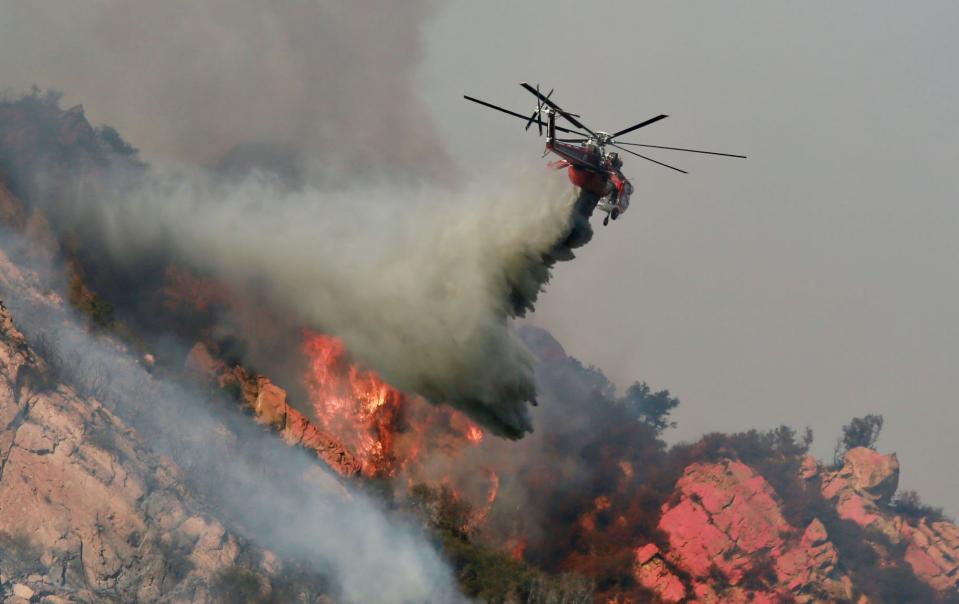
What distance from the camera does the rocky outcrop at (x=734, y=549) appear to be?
81.2 meters

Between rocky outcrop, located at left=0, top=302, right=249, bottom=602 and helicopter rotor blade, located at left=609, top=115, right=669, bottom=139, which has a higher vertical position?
helicopter rotor blade, located at left=609, top=115, right=669, bottom=139

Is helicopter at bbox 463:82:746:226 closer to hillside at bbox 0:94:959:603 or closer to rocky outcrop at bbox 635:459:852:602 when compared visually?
hillside at bbox 0:94:959:603

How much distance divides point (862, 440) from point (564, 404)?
2013 inches

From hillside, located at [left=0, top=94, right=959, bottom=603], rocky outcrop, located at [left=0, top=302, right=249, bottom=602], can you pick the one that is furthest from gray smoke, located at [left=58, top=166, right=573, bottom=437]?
rocky outcrop, located at [left=0, top=302, right=249, bottom=602]

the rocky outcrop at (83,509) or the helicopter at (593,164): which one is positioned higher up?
the helicopter at (593,164)

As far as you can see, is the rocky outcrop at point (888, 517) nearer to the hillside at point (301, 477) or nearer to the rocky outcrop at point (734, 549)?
the hillside at point (301, 477)

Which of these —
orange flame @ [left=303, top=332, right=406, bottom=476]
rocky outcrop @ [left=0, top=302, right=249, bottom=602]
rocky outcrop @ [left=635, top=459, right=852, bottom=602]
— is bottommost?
rocky outcrop @ [left=0, top=302, right=249, bottom=602]

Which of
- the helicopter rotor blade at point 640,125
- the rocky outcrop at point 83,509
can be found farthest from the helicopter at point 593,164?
the rocky outcrop at point 83,509

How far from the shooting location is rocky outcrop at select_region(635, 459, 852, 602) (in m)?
81.2

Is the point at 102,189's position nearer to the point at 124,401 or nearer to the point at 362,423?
the point at 124,401

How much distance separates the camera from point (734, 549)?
3349 inches

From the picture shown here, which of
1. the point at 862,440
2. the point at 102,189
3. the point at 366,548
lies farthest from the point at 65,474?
the point at 862,440

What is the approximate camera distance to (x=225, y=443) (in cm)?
6309

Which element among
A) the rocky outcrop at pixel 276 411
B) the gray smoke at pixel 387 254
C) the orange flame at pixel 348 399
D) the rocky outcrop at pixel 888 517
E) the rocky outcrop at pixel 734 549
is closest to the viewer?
the gray smoke at pixel 387 254
